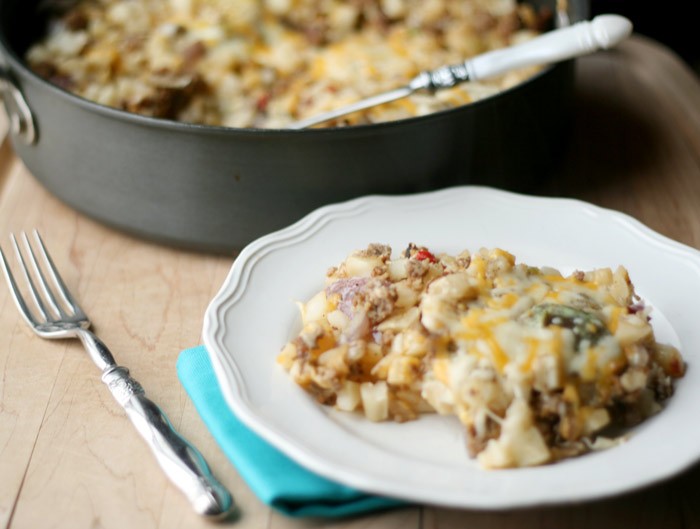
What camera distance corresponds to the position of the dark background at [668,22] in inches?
142

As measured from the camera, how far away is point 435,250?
1.79 meters

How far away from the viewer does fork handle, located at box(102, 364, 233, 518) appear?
138cm

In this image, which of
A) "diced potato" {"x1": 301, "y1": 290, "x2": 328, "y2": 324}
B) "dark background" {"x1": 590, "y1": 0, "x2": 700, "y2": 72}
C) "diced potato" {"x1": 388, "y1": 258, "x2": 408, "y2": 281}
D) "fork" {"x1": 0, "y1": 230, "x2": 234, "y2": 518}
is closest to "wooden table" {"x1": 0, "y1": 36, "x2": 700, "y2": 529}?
"fork" {"x1": 0, "y1": 230, "x2": 234, "y2": 518}

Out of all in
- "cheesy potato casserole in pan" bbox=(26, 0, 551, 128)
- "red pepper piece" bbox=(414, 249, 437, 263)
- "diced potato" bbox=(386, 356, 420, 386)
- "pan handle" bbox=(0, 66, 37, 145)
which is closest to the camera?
"diced potato" bbox=(386, 356, 420, 386)

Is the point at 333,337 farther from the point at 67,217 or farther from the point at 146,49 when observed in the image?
the point at 146,49

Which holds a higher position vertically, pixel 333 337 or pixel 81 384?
pixel 333 337

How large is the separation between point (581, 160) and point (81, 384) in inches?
56.6

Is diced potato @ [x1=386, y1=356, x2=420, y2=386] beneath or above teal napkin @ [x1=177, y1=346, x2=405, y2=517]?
above

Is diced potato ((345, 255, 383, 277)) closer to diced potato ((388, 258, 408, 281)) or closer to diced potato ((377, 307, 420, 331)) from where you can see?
diced potato ((388, 258, 408, 281))

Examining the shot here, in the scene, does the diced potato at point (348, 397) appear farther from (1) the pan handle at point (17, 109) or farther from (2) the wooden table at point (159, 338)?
(1) the pan handle at point (17, 109)

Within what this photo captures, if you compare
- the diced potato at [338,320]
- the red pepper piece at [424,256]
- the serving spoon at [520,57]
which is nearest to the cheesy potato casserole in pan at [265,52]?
the serving spoon at [520,57]

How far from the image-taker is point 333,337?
1.45m

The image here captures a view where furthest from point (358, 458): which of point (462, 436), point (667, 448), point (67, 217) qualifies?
point (67, 217)

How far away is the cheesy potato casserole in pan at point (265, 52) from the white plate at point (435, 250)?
37 cm
